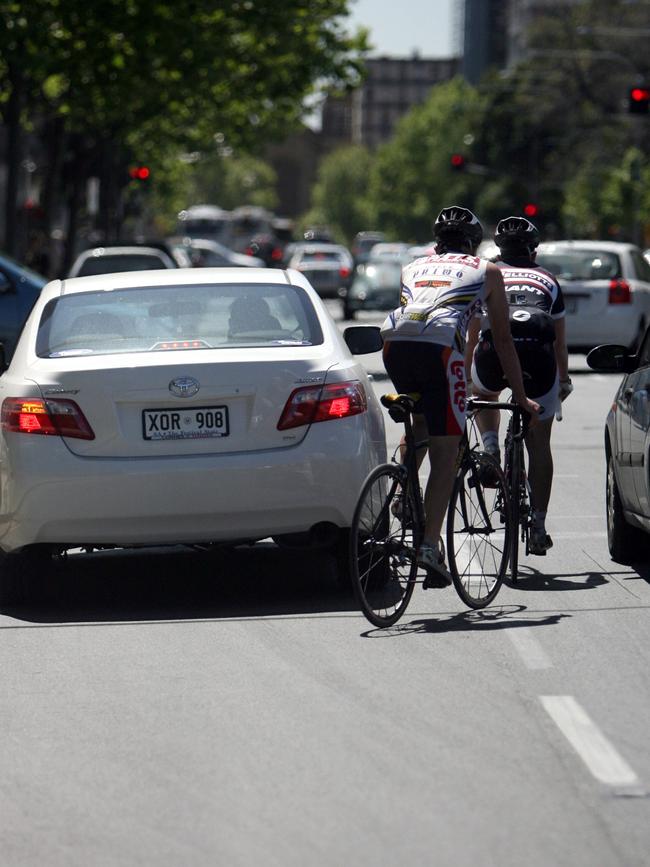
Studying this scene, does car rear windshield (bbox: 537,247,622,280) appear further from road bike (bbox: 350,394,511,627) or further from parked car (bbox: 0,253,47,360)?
road bike (bbox: 350,394,511,627)

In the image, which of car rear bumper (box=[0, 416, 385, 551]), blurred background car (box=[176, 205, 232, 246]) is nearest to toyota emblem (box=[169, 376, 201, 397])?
car rear bumper (box=[0, 416, 385, 551])

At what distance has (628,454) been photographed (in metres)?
9.28

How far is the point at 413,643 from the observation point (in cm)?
777

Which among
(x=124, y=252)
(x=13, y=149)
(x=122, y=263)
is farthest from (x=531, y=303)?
(x=13, y=149)

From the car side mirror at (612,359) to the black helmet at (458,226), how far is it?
4.62 feet

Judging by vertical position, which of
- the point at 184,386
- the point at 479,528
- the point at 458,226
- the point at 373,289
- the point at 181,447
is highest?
the point at 458,226

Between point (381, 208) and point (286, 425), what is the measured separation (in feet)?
521

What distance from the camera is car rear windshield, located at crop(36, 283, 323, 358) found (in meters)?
8.83

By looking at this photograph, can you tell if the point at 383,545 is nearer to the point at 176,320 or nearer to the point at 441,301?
the point at 441,301

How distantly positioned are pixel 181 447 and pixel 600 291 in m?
18.4

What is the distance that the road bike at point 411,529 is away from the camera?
7.95 metres

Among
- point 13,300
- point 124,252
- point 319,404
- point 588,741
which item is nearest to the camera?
point 588,741

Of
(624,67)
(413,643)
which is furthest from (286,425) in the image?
(624,67)

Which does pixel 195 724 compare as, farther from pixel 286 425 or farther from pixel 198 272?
pixel 198 272
